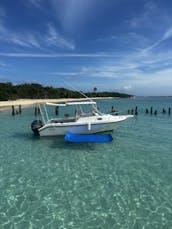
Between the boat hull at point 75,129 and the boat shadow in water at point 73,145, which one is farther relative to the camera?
the boat hull at point 75,129

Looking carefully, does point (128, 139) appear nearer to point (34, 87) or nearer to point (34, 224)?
point (34, 224)

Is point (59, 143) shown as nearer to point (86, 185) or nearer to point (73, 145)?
point (73, 145)

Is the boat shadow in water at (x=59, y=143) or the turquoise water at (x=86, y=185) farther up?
the boat shadow in water at (x=59, y=143)

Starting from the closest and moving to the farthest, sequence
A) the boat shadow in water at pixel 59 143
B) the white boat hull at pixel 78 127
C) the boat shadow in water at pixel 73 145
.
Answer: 1. the boat shadow in water at pixel 73 145
2. the boat shadow in water at pixel 59 143
3. the white boat hull at pixel 78 127

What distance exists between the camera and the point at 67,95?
167 metres

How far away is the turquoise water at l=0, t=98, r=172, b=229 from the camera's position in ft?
29.9

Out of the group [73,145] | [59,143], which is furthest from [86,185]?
[59,143]

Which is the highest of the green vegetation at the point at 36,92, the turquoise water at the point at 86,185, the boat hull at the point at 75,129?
the green vegetation at the point at 36,92

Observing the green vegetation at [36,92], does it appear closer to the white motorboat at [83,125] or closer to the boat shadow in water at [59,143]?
the boat shadow in water at [59,143]

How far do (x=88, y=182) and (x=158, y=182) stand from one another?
341 centimetres

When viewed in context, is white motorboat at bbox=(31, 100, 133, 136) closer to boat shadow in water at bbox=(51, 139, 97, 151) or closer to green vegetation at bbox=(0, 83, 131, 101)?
boat shadow in water at bbox=(51, 139, 97, 151)

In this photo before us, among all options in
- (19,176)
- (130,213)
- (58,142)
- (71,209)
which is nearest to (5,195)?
(19,176)

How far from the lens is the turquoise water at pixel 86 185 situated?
29.9ft

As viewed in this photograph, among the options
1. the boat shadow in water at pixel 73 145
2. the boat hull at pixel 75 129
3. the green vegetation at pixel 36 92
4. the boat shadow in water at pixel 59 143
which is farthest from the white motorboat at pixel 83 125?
the green vegetation at pixel 36 92
